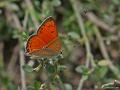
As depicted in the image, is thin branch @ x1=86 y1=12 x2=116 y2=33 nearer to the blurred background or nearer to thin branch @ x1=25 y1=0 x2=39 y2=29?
the blurred background

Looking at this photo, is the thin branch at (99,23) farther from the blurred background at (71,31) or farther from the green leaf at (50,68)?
the green leaf at (50,68)

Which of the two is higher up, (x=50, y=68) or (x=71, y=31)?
(x=71, y=31)

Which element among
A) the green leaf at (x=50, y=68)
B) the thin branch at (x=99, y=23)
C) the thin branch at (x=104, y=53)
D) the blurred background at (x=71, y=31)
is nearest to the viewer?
the green leaf at (x=50, y=68)

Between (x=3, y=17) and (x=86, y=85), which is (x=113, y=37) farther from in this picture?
(x=3, y=17)

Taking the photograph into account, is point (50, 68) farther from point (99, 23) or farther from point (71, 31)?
point (99, 23)

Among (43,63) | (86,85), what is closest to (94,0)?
(86,85)

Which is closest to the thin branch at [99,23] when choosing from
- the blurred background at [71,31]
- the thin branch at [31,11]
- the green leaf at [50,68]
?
the blurred background at [71,31]

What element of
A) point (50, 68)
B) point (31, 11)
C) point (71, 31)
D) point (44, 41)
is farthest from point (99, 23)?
point (44, 41)

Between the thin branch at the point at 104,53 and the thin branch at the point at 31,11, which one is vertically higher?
the thin branch at the point at 31,11

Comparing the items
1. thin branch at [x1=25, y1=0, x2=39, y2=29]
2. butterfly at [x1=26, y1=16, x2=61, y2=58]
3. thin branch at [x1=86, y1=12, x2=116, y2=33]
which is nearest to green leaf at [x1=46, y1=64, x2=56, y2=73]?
butterfly at [x1=26, y1=16, x2=61, y2=58]
